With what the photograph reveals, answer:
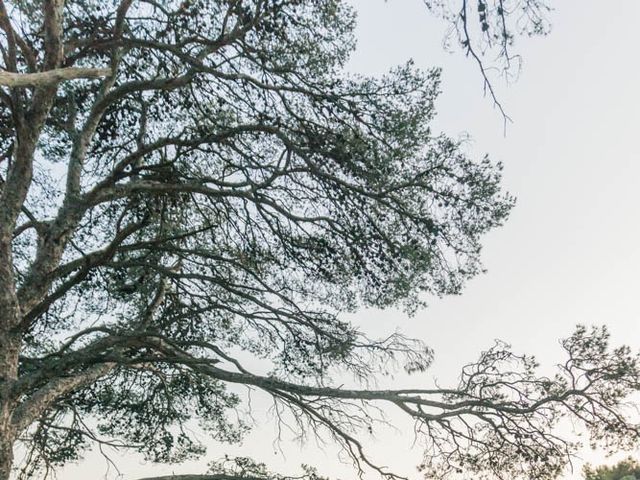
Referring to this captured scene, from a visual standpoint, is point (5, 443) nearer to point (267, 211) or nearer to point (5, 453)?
point (5, 453)

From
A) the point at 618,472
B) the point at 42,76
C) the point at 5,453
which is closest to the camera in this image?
the point at 42,76

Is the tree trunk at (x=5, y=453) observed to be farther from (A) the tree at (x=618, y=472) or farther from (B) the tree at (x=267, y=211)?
(A) the tree at (x=618, y=472)

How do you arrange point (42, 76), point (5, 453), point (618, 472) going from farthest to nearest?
point (618, 472), point (5, 453), point (42, 76)

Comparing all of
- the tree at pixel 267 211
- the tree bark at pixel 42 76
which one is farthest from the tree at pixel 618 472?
the tree bark at pixel 42 76

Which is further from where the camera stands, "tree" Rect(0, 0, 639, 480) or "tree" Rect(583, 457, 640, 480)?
"tree" Rect(583, 457, 640, 480)

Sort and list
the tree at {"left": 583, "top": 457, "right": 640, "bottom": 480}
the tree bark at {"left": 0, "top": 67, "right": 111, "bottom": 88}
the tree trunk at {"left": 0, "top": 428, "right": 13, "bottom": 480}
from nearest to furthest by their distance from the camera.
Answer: the tree bark at {"left": 0, "top": 67, "right": 111, "bottom": 88} → the tree trunk at {"left": 0, "top": 428, "right": 13, "bottom": 480} → the tree at {"left": 583, "top": 457, "right": 640, "bottom": 480}

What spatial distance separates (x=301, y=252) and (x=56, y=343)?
5100mm

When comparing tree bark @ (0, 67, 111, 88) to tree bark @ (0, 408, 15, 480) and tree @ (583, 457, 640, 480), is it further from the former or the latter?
tree @ (583, 457, 640, 480)

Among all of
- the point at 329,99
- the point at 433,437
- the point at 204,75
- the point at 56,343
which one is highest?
the point at 204,75

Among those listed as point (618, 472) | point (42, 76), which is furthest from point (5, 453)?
point (618, 472)

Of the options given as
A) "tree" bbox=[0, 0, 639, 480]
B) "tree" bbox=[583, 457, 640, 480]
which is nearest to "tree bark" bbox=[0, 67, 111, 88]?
"tree" bbox=[0, 0, 639, 480]

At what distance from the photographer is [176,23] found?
22.7 ft

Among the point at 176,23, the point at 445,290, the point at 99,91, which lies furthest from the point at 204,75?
the point at 445,290

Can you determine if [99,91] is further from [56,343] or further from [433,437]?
[433,437]
